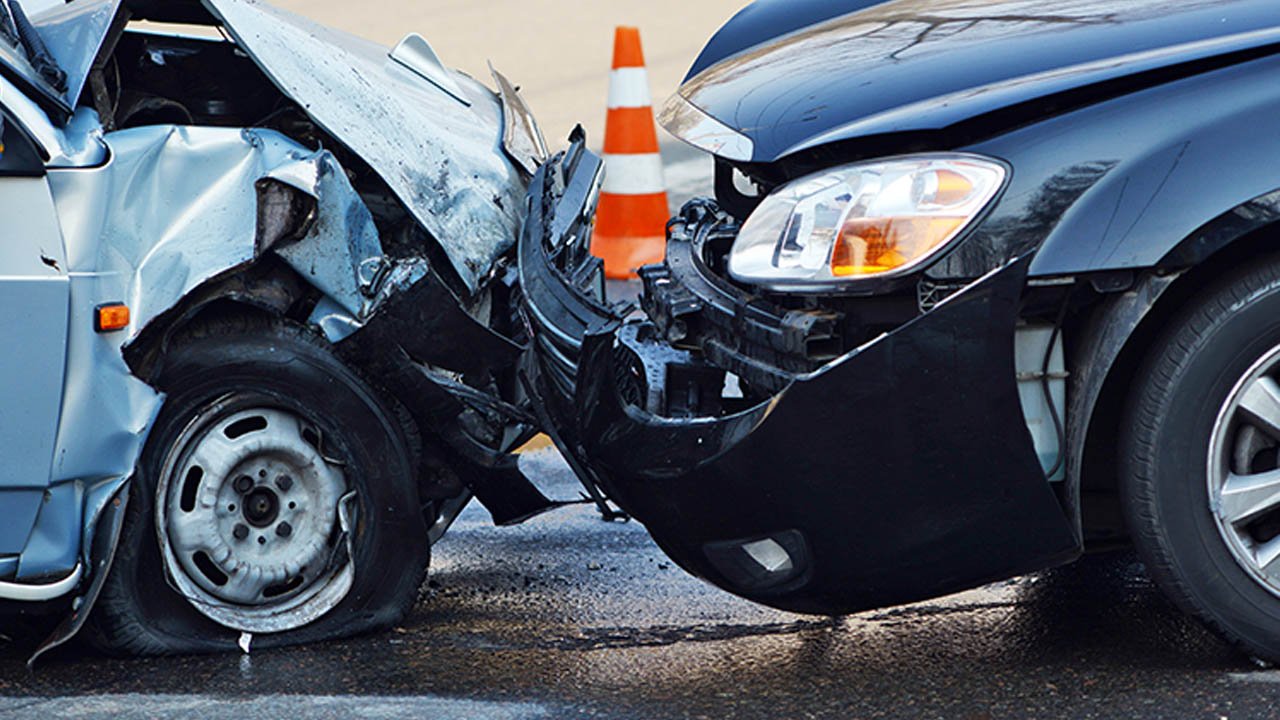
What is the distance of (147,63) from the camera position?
4676 millimetres

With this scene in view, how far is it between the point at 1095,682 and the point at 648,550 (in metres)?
1.64

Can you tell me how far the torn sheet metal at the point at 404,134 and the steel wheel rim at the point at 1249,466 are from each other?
1727 millimetres

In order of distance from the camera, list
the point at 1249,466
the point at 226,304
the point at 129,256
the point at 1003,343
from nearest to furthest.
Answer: the point at 1003,343, the point at 1249,466, the point at 129,256, the point at 226,304

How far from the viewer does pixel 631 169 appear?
290 inches

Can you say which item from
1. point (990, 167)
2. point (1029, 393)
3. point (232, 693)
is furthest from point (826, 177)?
point (232, 693)

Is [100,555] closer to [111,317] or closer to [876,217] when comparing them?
[111,317]

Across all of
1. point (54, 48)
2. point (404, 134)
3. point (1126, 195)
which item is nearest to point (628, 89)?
point (404, 134)

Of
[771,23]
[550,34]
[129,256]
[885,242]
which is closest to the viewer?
[885,242]

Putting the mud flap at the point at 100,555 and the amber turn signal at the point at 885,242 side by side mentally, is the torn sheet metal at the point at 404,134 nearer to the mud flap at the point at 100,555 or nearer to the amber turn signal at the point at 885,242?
the mud flap at the point at 100,555

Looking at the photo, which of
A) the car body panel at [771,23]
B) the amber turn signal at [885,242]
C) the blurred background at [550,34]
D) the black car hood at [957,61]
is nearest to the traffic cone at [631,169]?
the car body panel at [771,23]

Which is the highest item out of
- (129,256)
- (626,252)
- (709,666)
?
(129,256)

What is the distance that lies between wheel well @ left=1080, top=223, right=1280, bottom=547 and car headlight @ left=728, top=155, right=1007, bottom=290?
0.33 metres

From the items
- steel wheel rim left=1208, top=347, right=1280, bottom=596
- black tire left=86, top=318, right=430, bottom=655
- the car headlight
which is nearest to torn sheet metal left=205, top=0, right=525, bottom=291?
black tire left=86, top=318, right=430, bottom=655

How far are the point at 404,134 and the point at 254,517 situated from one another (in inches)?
39.4
